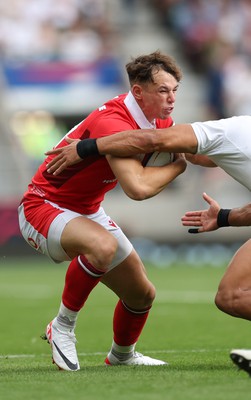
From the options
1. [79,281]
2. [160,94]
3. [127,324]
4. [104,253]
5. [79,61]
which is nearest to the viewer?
[104,253]

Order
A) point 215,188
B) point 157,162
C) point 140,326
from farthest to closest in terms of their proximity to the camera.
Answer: point 215,188 → point 140,326 → point 157,162

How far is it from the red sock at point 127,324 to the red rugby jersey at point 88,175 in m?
0.79

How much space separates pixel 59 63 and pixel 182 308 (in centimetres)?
1053

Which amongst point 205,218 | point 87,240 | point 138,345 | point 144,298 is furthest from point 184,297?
point 87,240

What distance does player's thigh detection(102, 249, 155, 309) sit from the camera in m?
7.41

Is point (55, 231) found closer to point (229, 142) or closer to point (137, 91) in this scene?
point (137, 91)

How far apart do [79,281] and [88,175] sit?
0.72 m

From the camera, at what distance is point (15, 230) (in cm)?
1905

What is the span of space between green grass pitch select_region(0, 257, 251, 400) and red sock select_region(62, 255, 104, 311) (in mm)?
473

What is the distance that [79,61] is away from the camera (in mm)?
22250

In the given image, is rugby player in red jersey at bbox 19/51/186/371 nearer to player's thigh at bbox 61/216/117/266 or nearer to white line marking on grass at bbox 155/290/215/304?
player's thigh at bbox 61/216/117/266

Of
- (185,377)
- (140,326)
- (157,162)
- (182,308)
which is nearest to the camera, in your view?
(185,377)

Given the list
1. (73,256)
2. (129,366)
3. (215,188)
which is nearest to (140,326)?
(129,366)

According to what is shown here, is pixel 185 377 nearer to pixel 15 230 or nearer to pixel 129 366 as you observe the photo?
pixel 129 366
